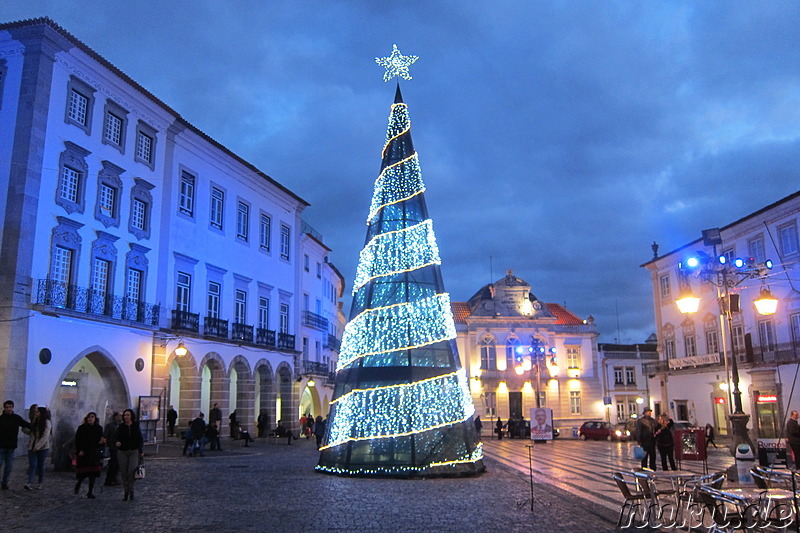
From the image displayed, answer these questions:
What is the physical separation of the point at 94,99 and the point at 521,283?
3892 centimetres

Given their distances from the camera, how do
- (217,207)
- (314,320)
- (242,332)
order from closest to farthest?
1. (217,207)
2. (242,332)
3. (314,320)

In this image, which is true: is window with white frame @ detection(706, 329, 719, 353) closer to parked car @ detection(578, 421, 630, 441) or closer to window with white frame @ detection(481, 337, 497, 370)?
parked car @ detection(578, 421, 630, 441)

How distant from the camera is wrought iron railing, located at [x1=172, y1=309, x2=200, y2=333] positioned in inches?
1065

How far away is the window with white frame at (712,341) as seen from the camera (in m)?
39.2

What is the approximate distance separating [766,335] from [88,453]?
33089mm

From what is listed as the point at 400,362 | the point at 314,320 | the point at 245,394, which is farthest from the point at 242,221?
the point at 400,362

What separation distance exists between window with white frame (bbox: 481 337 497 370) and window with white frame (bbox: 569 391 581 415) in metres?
6.54

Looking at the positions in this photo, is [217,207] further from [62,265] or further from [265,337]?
[62,265]

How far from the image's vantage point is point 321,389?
42.5 m

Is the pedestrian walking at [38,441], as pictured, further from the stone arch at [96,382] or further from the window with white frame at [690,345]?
the window with white frame at [690,345]

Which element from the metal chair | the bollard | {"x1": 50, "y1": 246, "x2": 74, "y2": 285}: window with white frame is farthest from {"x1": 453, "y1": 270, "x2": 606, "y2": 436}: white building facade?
the metal chair

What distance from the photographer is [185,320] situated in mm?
27500

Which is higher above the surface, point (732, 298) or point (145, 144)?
point (145, 144)

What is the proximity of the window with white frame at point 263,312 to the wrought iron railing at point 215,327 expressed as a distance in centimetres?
395
